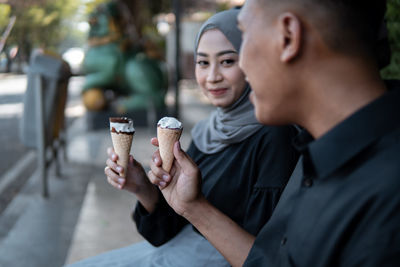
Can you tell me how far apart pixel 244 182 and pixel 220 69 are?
0.52 metres

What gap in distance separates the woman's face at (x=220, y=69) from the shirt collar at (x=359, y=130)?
966 mm

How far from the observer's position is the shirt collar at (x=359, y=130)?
98 cm

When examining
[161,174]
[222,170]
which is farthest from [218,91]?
[161,174]

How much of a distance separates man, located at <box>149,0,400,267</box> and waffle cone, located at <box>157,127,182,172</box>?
0.50m

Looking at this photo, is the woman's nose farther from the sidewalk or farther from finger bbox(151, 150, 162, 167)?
the sidewalk

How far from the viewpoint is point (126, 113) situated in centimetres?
878

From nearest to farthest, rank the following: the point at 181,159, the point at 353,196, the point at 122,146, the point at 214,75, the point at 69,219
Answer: the point at 353,196, the point at 181,159, the point at 122,146, the point at 214,75, the point at 69,219

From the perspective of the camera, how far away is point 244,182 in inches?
73.4

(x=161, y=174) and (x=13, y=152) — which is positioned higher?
(x=161, y=174)

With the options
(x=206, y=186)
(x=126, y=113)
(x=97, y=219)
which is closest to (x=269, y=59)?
(x=206, y=186)

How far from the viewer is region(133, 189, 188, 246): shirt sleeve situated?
6.59ft

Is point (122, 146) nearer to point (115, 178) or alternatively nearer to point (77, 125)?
point (115, 178)

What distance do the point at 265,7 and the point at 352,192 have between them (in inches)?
19.4

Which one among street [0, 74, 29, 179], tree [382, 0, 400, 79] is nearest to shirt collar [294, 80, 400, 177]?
tree [382, 0, 400, 79]
